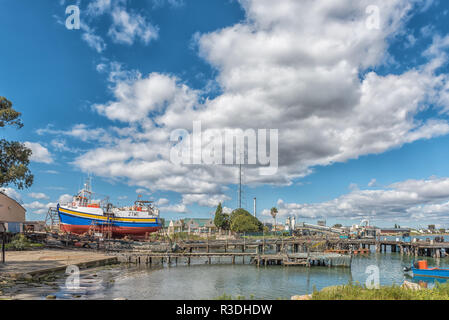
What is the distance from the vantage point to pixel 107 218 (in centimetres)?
7381

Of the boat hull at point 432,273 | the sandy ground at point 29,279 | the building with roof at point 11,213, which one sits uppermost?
the building with roof at point 11,213

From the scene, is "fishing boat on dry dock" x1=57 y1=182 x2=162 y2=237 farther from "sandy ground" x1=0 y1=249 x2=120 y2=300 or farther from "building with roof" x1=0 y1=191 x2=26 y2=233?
"sandy ground" x1=0 y1=249 x2=120 y2=300

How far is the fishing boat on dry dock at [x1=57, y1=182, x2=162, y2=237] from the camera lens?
72688 mm

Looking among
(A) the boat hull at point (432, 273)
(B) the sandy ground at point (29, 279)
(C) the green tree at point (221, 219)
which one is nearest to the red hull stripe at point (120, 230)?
(C) the green tree at point (221, 219)

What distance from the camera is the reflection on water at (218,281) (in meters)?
27.9

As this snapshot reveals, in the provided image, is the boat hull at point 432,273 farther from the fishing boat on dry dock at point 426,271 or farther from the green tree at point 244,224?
the green tree at point 244,224

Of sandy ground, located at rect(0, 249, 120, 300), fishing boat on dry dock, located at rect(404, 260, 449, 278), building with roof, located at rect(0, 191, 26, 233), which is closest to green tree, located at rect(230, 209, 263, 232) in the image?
building with roof, located at rect(0, 191, 26, 233)

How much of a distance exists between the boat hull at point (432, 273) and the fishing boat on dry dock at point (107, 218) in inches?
2366

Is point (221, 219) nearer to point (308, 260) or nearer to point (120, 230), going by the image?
point (120, 230)

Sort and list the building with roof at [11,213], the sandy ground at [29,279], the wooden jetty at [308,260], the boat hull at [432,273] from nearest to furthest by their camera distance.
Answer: the sandy ground at [29,279], the boat hull at [432,273], the wooden jetty at [308,260], the building with roof at [11,213]

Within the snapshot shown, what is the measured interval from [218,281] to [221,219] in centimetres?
8270

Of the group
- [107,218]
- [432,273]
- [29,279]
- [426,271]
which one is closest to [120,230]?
[107,218]
